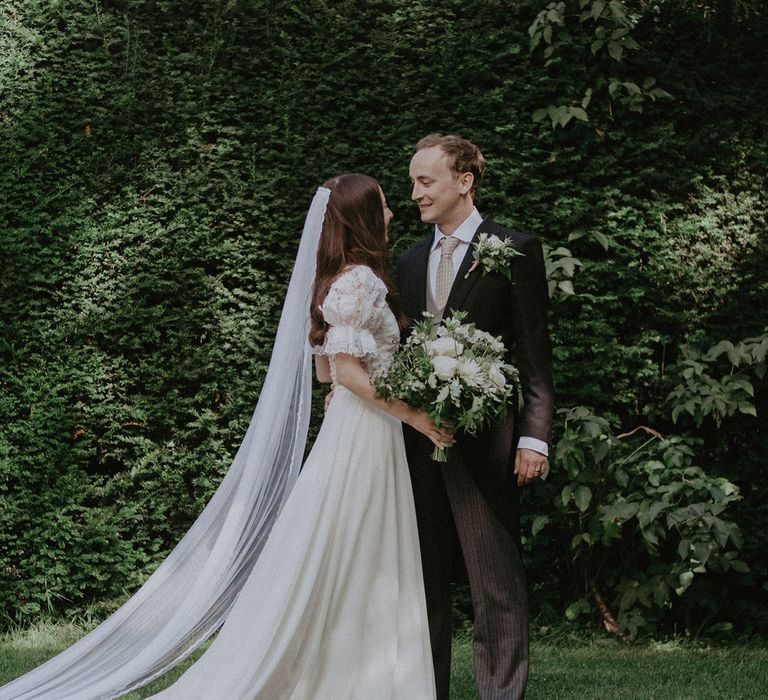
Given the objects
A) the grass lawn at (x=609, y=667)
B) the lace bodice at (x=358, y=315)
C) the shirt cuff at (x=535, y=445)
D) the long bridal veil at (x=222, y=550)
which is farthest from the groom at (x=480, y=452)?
the grass lawn at (x=609, y=667)

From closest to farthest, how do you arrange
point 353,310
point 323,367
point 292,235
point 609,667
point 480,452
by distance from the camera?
point 353,310, point 480,452, point 323,367, point 609,667, point 292,235

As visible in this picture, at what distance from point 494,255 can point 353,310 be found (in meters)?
0.50

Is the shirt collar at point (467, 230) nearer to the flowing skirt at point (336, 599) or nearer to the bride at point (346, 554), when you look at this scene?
the bride at point (346, 554)

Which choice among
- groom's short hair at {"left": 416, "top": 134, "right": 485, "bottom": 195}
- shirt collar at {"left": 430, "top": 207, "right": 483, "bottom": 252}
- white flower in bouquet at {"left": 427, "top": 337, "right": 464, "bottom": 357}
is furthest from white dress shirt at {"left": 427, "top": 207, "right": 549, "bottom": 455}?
white flower in bouquet at {"left": 427, "top": 337, "right": 464, "bottom": 357}

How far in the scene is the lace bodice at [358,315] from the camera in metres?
2.96

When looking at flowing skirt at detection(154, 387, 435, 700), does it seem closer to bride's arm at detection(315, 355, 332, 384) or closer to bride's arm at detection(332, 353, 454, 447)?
bride's arm at detection(332, 353, 454, 447)

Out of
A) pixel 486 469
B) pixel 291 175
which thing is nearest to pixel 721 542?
pixel 486 469

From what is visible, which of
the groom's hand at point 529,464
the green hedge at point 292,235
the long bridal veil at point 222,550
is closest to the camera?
the groom's hand at point 529,464

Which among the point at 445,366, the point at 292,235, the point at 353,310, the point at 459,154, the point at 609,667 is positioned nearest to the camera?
the point at 445,366

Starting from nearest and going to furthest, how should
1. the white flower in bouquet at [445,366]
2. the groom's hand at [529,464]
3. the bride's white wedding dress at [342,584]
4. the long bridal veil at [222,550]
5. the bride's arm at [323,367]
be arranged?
the white flower in bouquet at [445,366], the bride's white wedding dress at [342,584], the groom's hand at [529,464], the long bridal veil at [222,550], the bride's arm at [323,367]

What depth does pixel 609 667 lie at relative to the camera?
13.5 ft

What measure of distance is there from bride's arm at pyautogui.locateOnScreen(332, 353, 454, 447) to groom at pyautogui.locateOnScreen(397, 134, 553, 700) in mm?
138

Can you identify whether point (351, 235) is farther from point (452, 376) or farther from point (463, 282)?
point (452, 376)

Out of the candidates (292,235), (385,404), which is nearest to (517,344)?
(385,404)
